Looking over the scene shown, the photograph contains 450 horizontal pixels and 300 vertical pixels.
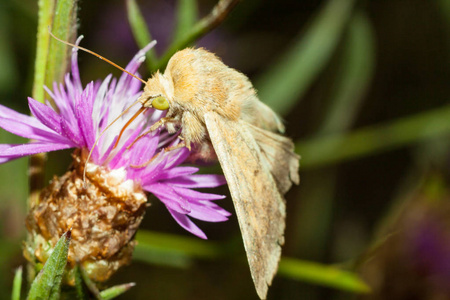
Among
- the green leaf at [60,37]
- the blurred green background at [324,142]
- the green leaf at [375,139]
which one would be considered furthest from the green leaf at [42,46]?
the green leaf at [375,139]

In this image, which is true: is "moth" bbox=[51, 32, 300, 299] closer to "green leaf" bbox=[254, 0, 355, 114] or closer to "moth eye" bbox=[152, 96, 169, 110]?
"moth eye" bbox=[152, 96, 169, 110]

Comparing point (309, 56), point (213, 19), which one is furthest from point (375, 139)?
point (213, 19)

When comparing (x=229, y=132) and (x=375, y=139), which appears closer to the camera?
(x=229, y=132)

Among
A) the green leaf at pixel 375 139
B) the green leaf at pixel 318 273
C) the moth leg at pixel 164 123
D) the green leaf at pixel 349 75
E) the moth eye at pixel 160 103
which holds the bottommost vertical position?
the green leaf at pixel 318 273

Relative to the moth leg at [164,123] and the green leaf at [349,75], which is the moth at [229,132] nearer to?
the moth leg at [164,123]

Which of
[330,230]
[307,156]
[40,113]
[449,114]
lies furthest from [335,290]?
[40,113]

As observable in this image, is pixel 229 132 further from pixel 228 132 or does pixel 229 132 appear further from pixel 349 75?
pixel 349 75

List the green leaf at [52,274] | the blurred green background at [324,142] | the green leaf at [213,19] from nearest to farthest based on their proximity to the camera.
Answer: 1. the green leaf at [52,274]
2. the green leaf at [213,19]
3. the blurred green background at [324,142]

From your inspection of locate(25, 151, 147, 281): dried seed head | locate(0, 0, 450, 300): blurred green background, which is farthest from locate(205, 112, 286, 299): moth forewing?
locate(0, 0, 450, 300): blurred green background
